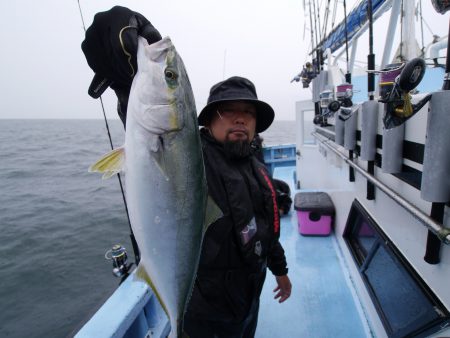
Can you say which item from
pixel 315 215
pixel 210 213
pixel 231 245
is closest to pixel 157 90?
pixel 210 213

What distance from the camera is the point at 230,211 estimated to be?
167 centimetres

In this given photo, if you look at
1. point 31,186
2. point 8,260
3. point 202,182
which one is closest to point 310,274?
point 202,182

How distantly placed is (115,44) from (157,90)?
12.1 inches

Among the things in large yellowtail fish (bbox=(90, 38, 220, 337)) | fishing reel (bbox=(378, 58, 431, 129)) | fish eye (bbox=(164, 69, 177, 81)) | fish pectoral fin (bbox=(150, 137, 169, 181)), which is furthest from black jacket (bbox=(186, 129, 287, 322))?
fishing reel (bbox=(378, 58, 431, 129))

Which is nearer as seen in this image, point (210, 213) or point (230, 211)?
point (210, 213)

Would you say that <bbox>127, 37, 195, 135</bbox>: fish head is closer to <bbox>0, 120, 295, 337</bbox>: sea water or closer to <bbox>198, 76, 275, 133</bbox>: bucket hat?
<bbox>198, 76, 275, 133</bbox>: bucket hat

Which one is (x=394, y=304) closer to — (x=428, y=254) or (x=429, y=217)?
(x=428, y=254)

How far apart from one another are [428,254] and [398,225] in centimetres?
54

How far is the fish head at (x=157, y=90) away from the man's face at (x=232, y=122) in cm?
78

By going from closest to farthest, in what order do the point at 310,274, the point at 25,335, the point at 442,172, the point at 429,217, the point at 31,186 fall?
the point at 442,172, the point at 429,217, the point at 310,274, the point at 25,335, the point at 31,186

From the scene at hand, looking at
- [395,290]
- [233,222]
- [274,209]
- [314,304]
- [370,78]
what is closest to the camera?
[233,222]

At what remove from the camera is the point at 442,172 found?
123cm

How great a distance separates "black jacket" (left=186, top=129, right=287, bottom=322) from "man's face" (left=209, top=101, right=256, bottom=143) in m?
0.09

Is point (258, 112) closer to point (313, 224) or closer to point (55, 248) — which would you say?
point (313, 224)
